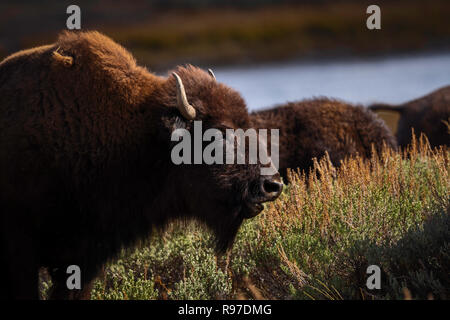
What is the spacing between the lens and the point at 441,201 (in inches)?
209

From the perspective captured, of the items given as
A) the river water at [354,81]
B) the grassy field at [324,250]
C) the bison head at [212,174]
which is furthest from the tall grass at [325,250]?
the river water at [354,81]

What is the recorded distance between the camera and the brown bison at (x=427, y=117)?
8.98 m

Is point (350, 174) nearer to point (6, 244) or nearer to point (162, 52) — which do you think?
point (6, 244)

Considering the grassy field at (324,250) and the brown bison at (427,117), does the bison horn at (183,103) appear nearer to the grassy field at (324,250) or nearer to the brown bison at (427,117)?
the grassy field at (324,250)

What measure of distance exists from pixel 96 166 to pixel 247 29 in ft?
143

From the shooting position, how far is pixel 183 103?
15.6ft

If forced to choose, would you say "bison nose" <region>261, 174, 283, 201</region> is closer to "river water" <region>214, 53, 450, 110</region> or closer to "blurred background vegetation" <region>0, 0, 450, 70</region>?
"river water" <region>214, 53, 450, 110</region>

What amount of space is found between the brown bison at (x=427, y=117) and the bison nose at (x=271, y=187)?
4.88m

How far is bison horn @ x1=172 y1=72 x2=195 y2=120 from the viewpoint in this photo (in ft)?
15.6

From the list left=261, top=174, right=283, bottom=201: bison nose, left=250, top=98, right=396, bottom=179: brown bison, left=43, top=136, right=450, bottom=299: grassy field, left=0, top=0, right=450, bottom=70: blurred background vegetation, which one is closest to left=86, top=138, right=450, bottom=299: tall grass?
left=43, top=136, right=450, bottom=299: grassy field

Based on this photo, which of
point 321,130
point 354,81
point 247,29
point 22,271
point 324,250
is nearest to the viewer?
point 22,271

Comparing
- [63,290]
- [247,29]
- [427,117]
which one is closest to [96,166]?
[63,290]

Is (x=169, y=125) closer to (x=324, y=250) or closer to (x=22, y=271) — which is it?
(x=22, y=271)

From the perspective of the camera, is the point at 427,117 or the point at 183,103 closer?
the point at 183,103
